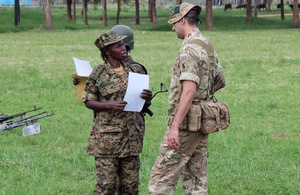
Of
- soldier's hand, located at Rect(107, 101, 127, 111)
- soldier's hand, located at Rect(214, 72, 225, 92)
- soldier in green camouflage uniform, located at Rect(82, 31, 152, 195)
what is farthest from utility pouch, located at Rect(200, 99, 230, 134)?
soldier's hand, located at Rect(107, 101, 127, 111)

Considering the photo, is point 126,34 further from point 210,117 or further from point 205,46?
point 210,117

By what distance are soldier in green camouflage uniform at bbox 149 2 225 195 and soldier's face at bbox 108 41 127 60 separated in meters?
0.49

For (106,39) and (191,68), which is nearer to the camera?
(191,68)

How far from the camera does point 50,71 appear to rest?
1507 cm

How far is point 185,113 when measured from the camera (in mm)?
4383

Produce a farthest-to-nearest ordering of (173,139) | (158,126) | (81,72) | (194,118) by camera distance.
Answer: (158,126), (81,72), (194,118), (173,139)

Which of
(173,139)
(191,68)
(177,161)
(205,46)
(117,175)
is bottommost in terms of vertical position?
(117,175)

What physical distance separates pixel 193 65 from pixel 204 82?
22 cm

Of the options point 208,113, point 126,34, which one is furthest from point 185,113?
point 126,34

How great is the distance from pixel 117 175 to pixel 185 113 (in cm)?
96

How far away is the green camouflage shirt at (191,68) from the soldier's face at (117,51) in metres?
0.51

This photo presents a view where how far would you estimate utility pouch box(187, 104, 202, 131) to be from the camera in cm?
453

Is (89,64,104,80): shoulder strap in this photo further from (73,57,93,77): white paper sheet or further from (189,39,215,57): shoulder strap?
(189,39,215,57): shoulder strap

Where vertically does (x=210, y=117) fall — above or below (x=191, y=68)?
below
